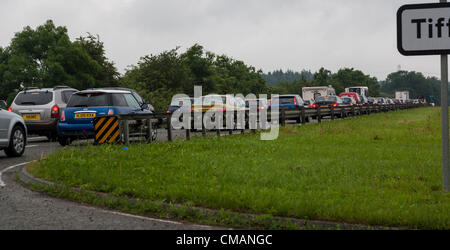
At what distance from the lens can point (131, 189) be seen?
7.52 m

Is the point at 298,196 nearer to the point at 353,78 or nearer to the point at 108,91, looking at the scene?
the point at 108,91

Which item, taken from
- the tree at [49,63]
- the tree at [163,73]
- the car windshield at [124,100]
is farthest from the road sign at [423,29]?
the tree at [49,63]

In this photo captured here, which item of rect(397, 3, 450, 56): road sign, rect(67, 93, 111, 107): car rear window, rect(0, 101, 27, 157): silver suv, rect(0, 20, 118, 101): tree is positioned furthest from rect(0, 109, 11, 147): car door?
rect(0, 20, 118, 101): tree

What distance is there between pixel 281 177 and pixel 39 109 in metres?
11.8

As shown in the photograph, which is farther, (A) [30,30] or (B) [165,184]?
(A) [30,30]

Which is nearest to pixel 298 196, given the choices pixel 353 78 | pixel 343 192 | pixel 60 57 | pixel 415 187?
pixel 343 192

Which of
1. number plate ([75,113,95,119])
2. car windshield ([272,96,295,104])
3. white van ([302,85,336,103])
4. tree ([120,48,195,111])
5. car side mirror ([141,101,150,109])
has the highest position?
tree ([120,48,195,111])

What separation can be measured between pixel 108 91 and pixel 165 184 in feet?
26.3

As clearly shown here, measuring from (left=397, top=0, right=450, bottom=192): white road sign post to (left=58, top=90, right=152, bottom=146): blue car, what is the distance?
964 centimetres

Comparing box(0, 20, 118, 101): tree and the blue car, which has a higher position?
box(0, 20, 118, 101): tree

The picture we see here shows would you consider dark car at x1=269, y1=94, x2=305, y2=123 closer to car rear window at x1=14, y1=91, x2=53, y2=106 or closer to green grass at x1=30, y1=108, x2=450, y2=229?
car rear window at x1=14, y1=91, x2=53, y2=106

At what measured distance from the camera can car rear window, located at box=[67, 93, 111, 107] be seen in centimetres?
1493
